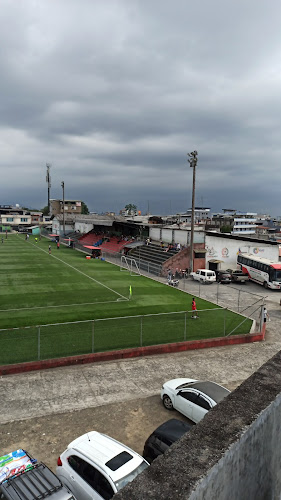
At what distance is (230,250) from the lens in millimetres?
41844

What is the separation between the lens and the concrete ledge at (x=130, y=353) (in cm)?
1441

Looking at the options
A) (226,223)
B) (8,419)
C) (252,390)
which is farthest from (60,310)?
(226,223)

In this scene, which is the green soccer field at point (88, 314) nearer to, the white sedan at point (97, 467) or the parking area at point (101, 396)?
the parking area at point (101, 396)

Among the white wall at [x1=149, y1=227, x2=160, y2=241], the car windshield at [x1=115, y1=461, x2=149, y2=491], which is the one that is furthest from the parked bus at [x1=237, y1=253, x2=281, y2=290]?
the car windshield at [x1=115, y1=461, x2=149, y2=491]

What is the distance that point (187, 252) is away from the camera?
4156 centimetres

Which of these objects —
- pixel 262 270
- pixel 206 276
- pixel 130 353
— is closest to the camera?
pixel 130 353

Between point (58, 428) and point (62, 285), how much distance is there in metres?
21.8

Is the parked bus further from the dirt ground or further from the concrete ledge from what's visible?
the dirt ground

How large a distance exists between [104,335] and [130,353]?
2.47 meters

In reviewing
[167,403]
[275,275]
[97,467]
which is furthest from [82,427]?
[275,275]

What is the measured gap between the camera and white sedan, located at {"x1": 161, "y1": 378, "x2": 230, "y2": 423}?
10.8 meters

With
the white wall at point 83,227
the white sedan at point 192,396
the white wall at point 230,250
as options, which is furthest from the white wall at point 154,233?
the white sedan at point 192,396

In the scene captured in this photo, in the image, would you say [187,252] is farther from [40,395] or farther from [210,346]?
[40,395]

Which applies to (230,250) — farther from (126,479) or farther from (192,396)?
(126,479)
